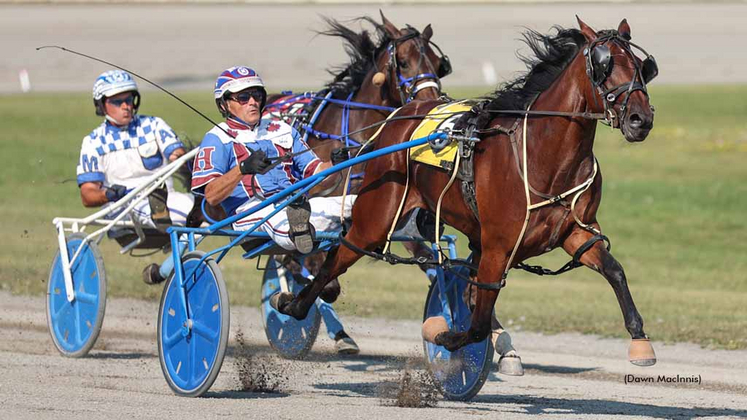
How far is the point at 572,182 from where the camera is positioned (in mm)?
5797

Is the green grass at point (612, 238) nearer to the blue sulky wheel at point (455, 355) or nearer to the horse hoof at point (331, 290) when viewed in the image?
the horse hoof at point (331, 290)

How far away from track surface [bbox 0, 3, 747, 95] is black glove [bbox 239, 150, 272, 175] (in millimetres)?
18822

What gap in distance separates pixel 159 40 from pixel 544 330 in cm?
2568

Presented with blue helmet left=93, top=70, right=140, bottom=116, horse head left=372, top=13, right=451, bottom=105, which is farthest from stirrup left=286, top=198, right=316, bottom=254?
blue helmet left=93, top=70, right=140, bottom=116

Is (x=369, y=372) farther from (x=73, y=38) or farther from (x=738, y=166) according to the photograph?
(x=73, y=38)

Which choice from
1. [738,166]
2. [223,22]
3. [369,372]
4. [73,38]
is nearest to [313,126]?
[369,372]

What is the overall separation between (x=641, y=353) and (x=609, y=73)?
1192 mm

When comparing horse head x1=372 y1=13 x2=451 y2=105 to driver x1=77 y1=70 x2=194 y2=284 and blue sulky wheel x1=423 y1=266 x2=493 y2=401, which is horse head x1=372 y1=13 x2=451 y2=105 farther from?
blue sulky wheel x1=423 y1=266 x2=493 y2=401

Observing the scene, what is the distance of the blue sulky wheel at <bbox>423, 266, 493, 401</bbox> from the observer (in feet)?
21.9

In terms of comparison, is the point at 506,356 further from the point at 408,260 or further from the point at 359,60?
the point at 359,60

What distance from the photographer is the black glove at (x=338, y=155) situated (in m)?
6.81

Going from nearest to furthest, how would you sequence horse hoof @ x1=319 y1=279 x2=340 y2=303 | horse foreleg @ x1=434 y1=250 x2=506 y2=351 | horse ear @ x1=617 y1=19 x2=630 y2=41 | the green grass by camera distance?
horse ear @ x1=617 y1=19 x2=630 y2=41
horse foreleg @ x1=434 y1=250 x2=506 y2=351
horse hoof @ x1=319 y1=279 x2=340 y2=303
the green grass

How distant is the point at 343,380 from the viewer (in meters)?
7.51

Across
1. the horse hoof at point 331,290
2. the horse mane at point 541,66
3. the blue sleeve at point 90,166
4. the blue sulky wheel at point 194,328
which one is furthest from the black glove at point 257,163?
the blue sleeve at point 90,166
